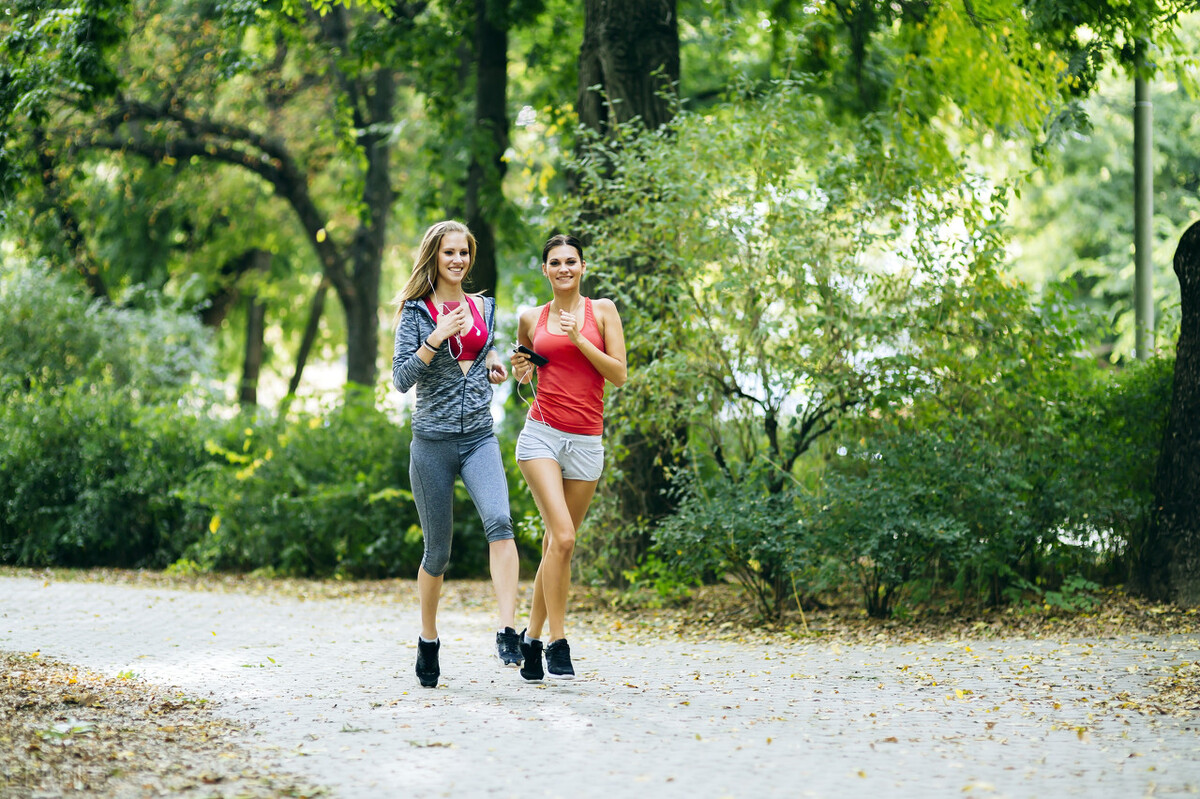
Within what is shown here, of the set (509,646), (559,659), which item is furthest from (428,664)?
(559,659)

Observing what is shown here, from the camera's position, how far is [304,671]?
20.8 feet

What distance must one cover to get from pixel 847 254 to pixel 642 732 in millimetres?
4627

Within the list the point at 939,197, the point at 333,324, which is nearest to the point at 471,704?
the point at 939,197

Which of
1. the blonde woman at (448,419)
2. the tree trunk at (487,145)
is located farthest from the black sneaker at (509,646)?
the tree trunk at (487,145)

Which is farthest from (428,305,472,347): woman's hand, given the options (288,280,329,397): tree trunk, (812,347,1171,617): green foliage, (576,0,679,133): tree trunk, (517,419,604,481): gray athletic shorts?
(288,280,329,397): tree trunk

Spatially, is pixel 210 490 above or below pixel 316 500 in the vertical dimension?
above

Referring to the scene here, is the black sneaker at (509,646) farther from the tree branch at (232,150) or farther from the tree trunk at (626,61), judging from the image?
the tree branch at (232,150)

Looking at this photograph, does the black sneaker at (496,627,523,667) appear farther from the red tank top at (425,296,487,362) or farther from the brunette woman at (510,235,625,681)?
the red tank top at (425,296,487,362)

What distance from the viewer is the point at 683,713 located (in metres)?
5.00

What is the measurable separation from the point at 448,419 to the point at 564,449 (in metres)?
0.57

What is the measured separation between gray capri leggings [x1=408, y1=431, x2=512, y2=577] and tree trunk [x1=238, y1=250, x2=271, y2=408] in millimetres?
19256

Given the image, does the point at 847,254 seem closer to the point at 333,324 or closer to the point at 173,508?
the point at 173,508

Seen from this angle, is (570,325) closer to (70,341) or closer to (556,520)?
(556,520)

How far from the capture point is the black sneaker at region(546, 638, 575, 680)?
18.4ft
